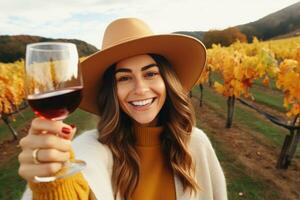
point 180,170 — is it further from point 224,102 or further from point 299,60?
point 224,102

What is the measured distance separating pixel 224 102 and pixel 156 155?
12.7 metres

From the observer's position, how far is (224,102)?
14.9 meters

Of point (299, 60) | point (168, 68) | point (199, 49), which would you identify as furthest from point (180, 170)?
point (299, 60)

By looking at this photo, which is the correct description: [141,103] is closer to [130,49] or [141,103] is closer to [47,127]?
[130,49]

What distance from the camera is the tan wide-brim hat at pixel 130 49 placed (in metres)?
2.33

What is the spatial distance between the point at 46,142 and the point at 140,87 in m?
1.08

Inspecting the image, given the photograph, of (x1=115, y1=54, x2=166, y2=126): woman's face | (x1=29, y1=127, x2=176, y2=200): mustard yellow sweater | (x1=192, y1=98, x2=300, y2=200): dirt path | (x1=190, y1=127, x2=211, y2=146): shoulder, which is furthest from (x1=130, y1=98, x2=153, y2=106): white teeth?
(x1=192, y1=98, x2=300, y2=200): dirt path

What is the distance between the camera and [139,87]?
2271 millimetres

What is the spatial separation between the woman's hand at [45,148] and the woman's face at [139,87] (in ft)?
3.30

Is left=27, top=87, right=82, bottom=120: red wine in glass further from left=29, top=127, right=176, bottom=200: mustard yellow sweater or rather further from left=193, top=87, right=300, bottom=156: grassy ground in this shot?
left=193, top=87, right=300, bottom=156: grassy ground

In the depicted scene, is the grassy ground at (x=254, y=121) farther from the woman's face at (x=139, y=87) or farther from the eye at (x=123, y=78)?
the eye at (x=123, y=78)

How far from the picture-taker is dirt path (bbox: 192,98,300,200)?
21.0ft

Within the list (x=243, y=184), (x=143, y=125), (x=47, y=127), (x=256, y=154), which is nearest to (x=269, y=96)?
(x=256, y=154)

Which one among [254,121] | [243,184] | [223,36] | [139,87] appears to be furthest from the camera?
[223,36]
